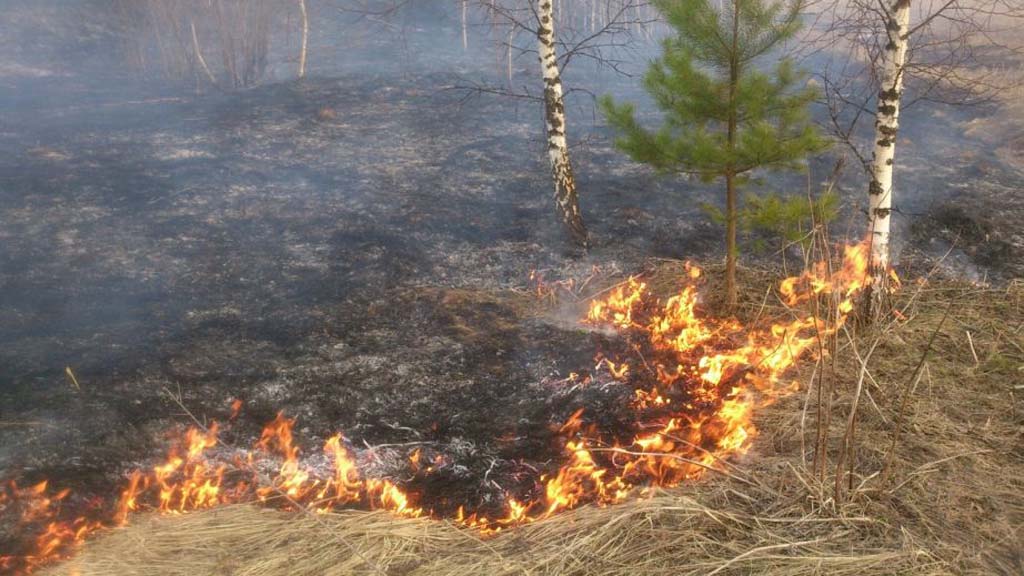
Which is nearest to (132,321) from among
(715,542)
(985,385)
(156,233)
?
(156,233)

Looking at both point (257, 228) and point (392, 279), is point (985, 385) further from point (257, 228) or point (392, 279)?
point (257, 228)

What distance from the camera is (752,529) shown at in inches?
146

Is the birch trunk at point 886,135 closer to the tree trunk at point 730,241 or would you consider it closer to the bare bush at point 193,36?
the tree trunk at point 730,241

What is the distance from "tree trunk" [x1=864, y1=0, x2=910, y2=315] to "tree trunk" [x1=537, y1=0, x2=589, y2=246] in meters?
3.98

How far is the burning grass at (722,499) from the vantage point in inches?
142

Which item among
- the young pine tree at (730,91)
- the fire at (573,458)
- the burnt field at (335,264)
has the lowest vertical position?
the fire at (573,458)

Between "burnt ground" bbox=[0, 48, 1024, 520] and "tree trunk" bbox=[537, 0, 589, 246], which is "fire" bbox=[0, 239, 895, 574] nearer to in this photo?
"burnt ground" bbox=[0, 48, 1024, 520]

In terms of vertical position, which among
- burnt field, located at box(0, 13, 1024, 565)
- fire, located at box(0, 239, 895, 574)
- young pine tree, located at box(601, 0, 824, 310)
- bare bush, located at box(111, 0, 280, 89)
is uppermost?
bare bush, located at box(111, 0, 280, 89)

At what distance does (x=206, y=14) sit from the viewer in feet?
76.5

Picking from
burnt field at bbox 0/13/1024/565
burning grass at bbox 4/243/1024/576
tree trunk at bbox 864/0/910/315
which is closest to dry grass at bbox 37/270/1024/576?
burning grass at bbox 4/243/1024/576

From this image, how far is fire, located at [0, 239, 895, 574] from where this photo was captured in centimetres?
471

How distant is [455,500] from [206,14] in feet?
78.1

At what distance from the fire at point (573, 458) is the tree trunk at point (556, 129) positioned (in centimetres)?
324

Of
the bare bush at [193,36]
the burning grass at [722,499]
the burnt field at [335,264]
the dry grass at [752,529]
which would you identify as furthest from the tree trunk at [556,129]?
the bare bush at [193,36]
